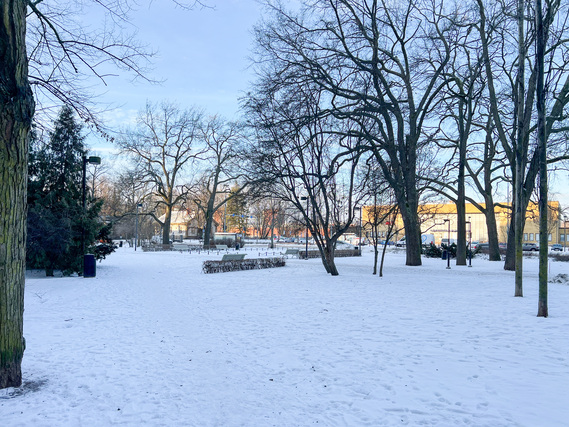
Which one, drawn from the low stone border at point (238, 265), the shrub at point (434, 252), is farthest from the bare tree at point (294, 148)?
the shrub at point (434, 252)

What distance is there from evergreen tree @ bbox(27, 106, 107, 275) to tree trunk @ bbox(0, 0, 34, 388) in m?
12.0

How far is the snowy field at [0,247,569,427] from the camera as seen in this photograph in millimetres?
4238

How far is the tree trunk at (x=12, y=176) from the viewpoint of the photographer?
4273 millimetres

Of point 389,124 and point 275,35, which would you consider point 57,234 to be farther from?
point 389,124

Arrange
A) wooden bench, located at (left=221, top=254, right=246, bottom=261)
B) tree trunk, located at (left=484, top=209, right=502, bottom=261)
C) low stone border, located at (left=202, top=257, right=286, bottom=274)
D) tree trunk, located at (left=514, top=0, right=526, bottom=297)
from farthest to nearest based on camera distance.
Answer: tree trunk, located at (left=484, top=209, right=502, bottom=261) < wooden bench, located at (left=221, top=254, right=246, bottom=261) < low stone border, located at (left=202, top=257, right=286, bottom=274) < tree trunk, located at (left=514, top=0, right=526, bottom=297)

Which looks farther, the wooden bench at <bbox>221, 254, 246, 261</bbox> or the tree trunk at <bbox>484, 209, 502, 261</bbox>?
the tree trunk at <bbox>484, 209, 502, 261</bbox>

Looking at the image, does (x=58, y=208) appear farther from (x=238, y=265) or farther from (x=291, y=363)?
(x=291, y=363)

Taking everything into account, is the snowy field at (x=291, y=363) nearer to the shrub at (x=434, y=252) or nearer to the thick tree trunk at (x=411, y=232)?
the thick tree trunk at (x=411, y=232)

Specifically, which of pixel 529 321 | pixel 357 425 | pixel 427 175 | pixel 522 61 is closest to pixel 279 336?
pixel 357 425

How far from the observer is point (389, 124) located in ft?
73.6

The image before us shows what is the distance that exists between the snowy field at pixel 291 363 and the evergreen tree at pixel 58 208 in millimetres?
5411

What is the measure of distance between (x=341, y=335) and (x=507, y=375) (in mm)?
2863

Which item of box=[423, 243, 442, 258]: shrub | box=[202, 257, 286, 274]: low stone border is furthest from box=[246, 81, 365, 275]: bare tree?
box=[423, 243, 442, 258]: shrub

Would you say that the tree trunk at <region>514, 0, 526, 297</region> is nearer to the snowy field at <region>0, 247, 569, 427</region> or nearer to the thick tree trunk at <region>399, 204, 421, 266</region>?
the snowy field at <region>0, 247, 569, 427</region>
